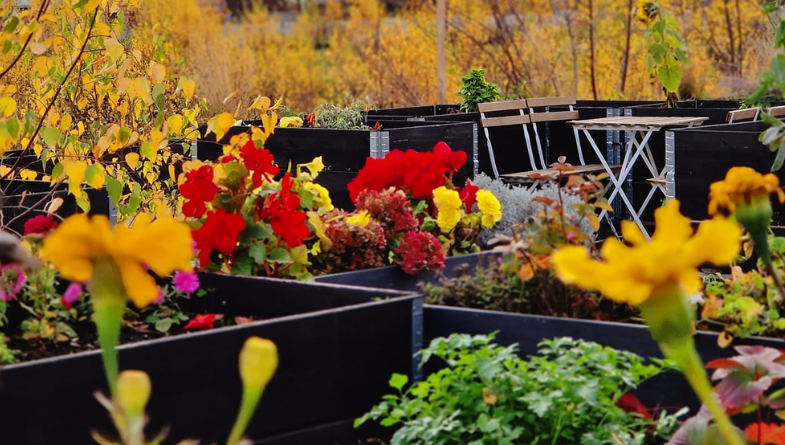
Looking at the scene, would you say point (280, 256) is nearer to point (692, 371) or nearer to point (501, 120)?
point (692, 371)

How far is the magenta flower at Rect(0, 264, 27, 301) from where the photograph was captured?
2.64 m

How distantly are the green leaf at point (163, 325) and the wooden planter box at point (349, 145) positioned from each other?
3324 mm

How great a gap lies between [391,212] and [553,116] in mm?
4932

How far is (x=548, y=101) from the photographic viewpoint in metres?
8.74

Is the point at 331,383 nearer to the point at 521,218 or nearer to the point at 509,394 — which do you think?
the point at 509,394

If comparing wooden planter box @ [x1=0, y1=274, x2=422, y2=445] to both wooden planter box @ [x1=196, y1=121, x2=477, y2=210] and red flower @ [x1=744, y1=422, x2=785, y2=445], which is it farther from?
wooden planter box @ [x1=196, y1=121, x2=477, y2=210]

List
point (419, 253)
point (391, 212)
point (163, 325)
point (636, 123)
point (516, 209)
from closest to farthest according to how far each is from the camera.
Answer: point (163, 325), point (419, 253), point (391, 212), point (516, 209), point (636, 123)

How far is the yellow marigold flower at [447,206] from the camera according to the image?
3.80 metres

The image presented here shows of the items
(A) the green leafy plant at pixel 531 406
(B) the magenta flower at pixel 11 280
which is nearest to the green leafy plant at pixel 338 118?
(B) the magenta flower at pixel 11 280

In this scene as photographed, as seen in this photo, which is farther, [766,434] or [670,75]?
[670,75]

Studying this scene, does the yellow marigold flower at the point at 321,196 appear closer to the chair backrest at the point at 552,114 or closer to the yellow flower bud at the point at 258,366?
the yellow flower bud at the point at 258,366

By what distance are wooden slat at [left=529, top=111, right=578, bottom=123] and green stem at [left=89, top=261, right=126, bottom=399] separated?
24.1ft

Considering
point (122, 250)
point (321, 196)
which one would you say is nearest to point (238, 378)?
point (321, 196)

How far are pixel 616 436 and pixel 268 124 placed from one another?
1671 mm
